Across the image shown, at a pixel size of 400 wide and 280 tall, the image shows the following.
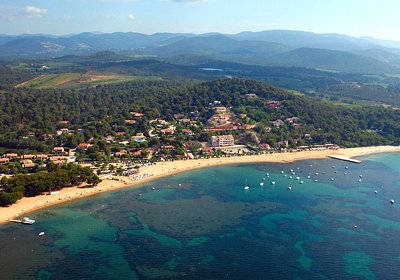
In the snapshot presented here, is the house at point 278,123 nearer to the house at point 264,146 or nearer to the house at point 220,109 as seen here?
the house at point 264,146

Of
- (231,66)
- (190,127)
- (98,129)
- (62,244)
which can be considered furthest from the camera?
(231,66)

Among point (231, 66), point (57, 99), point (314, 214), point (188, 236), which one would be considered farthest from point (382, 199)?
point (231, 66)

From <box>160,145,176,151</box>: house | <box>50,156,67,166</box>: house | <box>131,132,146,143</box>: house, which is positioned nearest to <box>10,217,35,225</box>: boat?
<box>50,156,67,166</box>: house

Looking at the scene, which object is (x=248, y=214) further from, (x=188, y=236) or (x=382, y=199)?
(x=382, y=199)

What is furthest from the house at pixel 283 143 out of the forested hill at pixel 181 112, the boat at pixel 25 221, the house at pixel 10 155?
the boat at pixel 25 221

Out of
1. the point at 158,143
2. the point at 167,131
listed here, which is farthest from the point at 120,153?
the point at 167,131

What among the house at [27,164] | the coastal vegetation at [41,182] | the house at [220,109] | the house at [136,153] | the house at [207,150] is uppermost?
the house at [220,109]
